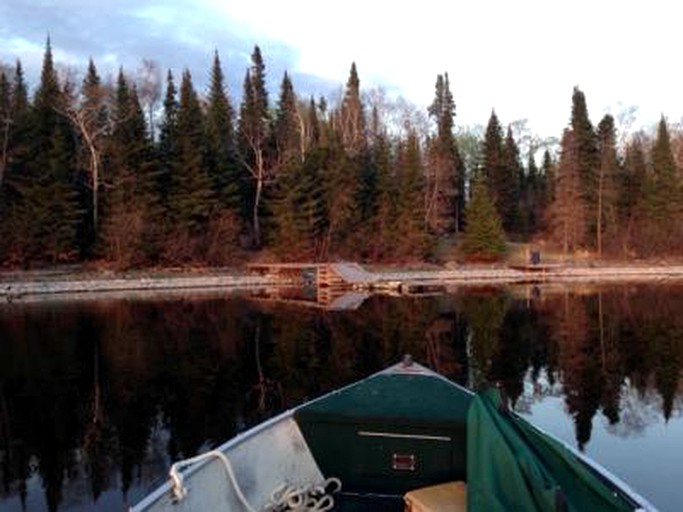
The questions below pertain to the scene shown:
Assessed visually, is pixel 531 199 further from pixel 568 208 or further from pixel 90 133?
pixel 90 133

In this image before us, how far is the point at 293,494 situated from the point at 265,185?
54659 mm

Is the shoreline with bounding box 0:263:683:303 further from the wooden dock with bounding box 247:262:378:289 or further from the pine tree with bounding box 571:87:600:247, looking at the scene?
the pine tree with bounding box 571:87:600:247

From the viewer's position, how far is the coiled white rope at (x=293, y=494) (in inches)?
223

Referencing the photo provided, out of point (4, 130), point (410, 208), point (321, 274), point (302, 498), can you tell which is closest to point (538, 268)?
point (410, 208)

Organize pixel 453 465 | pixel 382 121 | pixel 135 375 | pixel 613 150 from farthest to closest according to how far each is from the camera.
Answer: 1. pixel 382 121
2. pixel 613 150
3. pixel 135 375
4. pixel 453 465

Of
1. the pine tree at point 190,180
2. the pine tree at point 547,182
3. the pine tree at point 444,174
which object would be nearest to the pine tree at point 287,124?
the pine tree at point 190,180

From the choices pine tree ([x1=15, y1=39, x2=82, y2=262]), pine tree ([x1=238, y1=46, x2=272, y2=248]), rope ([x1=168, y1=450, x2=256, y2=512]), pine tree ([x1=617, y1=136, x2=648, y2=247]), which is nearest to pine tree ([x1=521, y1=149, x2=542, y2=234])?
pine tree ([x1=617, y1=136, x2=648, y2=247])

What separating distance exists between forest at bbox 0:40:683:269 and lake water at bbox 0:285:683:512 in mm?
17641

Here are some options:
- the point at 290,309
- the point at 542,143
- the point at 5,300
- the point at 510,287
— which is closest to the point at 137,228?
the point at 5,300

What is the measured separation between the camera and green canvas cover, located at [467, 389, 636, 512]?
477 cm

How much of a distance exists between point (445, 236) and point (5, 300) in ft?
134

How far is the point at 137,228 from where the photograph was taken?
1871 inches

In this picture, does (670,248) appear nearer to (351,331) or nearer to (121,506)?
(351,331)

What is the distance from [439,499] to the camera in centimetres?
548
